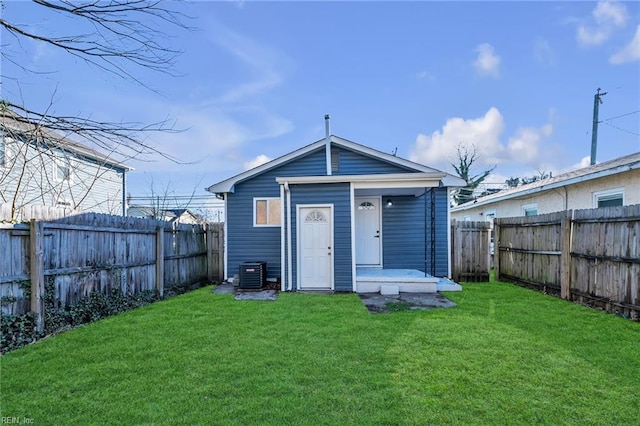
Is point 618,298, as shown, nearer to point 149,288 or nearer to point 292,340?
point 292,340

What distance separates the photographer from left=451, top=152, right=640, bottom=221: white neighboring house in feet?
25.4

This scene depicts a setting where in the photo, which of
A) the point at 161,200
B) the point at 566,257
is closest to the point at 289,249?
the point at 566,257

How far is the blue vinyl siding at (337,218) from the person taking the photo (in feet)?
25.2

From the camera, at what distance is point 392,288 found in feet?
24.4

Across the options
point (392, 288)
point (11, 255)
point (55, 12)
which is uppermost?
point (55, 12)

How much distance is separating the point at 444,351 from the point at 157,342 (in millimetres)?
3529

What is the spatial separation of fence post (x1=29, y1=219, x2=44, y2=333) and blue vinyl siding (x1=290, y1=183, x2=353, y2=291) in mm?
4558

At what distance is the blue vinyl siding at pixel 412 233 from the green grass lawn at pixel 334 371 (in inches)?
151

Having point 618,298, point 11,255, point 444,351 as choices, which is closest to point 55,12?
point 11,255

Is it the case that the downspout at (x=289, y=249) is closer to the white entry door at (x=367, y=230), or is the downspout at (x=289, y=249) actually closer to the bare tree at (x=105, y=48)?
the white entry door at (x=367, y=230)

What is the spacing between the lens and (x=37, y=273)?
14.5 ft

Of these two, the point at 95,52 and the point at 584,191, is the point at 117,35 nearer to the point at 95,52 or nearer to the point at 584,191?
the point at 95,52

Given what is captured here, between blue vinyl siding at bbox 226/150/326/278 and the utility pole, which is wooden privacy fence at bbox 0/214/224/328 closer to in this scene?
blue vinyl siding at bbox 226/150/326/278

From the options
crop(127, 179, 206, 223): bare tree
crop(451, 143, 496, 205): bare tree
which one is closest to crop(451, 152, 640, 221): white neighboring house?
crop(451, 143, 496, 205): bare tree
